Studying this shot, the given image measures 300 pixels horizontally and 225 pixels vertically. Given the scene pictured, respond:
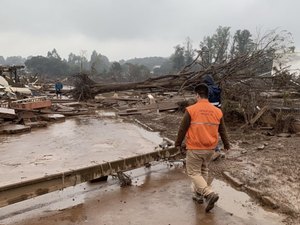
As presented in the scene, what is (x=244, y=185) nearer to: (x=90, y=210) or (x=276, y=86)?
(x=90, y=210)

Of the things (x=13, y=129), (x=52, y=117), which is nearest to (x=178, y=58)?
(x=52, y=117)

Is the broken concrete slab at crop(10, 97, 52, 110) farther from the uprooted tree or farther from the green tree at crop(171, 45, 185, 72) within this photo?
the green tree at crop(171, 45, 185, 72)

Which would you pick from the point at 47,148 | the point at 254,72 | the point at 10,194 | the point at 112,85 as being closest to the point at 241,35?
the point at 112,85

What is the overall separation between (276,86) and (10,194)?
10765 mm

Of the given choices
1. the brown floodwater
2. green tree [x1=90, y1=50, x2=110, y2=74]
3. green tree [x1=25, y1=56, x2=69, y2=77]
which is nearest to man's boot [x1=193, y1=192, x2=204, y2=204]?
the brown floodwater

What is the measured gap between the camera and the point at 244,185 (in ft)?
20.8

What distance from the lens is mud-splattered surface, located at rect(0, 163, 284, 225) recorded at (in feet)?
16.4

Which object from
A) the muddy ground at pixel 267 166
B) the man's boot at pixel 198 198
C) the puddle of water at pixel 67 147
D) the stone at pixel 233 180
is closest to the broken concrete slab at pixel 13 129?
the puddle of water at pixel 67 147

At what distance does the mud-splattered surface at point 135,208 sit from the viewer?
500 centimetres

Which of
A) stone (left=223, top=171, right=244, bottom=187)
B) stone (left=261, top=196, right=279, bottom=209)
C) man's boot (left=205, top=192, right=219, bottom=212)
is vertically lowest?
stone (left=223, top=171, right=244, bottom=187)

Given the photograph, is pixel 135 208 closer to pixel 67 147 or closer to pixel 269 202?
pixel 269 202

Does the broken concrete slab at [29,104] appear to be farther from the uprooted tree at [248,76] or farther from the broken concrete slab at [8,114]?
the uprooted tree at [248,76]

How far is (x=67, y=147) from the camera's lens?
10164 mm

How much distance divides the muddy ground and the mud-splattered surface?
1.12 ft
